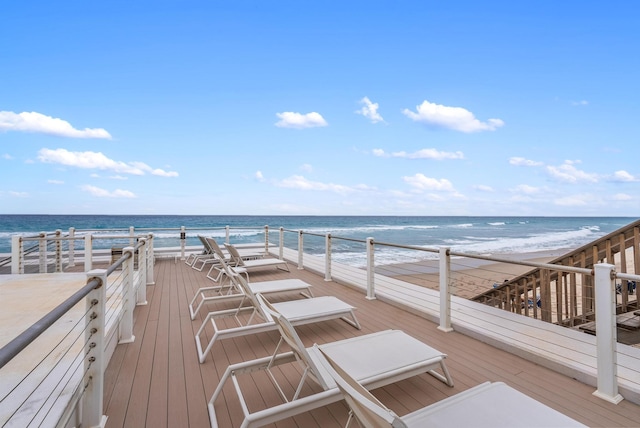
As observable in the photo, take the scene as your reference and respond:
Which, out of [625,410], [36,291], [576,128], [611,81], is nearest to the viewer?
[625,410]

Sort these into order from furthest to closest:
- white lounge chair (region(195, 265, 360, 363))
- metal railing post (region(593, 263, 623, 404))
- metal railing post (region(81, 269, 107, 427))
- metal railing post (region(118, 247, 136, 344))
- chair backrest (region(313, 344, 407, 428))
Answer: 1. metal railing post (region(118, 247, 136, 344))
2. white lounge chair (region(195, 265, 360, 363))
3. metal railing post (region(593, 263, 623, 404))
4. metal railing post (region(81, 269, 107, 427))
5. chair backrest (region(313, 344, 407, 428))

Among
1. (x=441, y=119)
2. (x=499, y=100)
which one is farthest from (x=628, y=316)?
(x=441, y=119)

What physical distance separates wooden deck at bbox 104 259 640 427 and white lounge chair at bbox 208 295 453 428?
0.48ft

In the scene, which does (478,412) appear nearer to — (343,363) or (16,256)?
(343,363)

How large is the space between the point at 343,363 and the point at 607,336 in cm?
186

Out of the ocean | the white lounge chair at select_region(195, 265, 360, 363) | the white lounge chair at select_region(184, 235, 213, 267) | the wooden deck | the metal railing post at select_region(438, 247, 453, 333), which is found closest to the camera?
the wooden deck

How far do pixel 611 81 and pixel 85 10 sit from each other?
63.0ft

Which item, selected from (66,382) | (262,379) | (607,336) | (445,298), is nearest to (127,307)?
(66,382)

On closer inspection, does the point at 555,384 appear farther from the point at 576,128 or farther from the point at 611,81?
the point at 576,128

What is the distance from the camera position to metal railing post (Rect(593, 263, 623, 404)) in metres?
2.11

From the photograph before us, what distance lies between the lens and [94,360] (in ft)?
6.07

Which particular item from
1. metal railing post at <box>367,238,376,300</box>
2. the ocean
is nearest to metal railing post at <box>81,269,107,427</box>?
metal railing post at <box>367,238,376,300</box>

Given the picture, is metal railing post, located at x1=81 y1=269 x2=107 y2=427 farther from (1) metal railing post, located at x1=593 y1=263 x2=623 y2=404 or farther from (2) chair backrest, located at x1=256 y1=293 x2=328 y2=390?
(1) metal railing post, located at x1=593 y1=263 x2=623 y2=404

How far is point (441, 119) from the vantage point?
1593 centimetres
